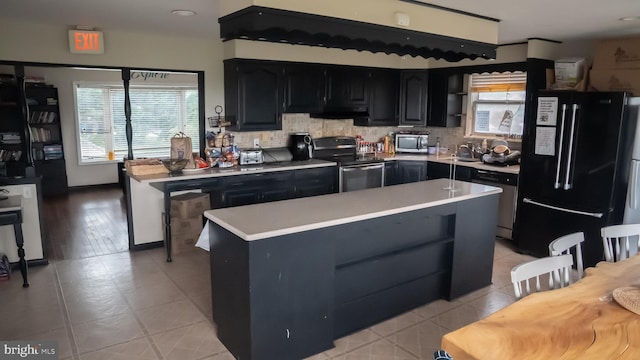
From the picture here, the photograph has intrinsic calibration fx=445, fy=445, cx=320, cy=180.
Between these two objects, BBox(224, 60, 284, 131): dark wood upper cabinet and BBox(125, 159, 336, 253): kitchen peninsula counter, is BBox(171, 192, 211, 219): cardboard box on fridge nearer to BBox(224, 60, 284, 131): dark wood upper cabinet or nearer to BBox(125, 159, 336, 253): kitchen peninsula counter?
BBox(125, 159, 336, 253): kitchen peninsula counter

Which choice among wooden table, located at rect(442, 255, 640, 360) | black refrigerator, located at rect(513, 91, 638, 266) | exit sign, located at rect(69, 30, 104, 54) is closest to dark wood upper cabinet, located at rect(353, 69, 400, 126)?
black refrigerator, located at rect(513, 91, 638, 266)

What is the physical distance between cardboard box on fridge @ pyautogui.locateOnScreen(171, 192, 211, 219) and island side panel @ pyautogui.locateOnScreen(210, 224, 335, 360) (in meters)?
2.02

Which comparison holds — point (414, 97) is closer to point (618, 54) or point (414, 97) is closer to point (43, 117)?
point (618, 54)

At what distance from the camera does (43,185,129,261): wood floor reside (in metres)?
5.01

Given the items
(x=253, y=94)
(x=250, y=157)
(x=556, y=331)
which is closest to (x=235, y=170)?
(x=250, y=157)

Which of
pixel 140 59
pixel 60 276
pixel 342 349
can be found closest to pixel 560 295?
pixel 342 349

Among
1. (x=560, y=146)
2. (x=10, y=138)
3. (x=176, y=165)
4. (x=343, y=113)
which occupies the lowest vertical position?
(x=176, y=165)

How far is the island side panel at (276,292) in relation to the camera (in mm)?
2602

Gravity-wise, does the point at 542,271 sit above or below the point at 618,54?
below

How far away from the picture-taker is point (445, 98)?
6.10 m

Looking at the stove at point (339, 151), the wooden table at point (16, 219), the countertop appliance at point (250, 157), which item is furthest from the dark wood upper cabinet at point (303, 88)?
the wooden table at point (16, 219)

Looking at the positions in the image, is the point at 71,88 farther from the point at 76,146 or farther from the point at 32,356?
the point at 32,356

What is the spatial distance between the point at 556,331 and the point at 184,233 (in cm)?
388

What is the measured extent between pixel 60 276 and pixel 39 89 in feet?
16.3
